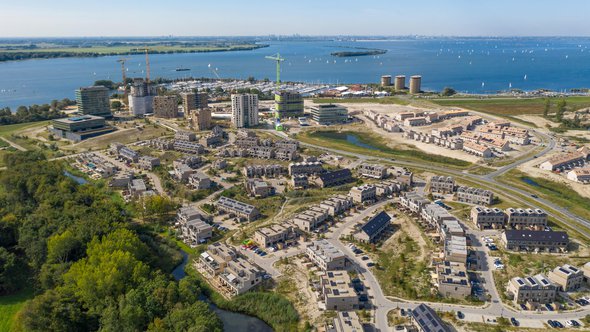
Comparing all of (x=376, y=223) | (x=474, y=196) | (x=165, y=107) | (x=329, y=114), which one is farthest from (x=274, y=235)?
(x=165, y=107)

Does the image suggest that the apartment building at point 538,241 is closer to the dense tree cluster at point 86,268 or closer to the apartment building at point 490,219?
the apartment building at point 490,219

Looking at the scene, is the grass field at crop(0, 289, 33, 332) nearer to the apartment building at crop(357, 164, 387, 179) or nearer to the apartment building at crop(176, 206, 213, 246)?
the apartment building at crop(176, 206, 213, 246)

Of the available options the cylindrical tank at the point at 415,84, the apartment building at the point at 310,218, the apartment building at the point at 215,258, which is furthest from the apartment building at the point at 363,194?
the cylindrical tank at the point at 415,84

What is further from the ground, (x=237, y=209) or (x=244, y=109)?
(x=244, y=109)

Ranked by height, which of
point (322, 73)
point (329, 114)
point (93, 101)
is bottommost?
point (329, 114)

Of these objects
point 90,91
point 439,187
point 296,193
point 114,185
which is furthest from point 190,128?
point 439,187

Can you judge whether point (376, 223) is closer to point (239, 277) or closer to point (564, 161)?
point (239, 277)

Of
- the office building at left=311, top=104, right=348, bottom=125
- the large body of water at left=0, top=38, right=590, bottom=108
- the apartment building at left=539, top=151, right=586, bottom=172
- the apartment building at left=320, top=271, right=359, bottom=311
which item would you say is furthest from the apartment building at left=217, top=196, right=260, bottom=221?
the large body of water at left=0, top=38, right=590, bottom=108

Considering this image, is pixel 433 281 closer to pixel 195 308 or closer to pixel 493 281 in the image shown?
pixel 493 281
